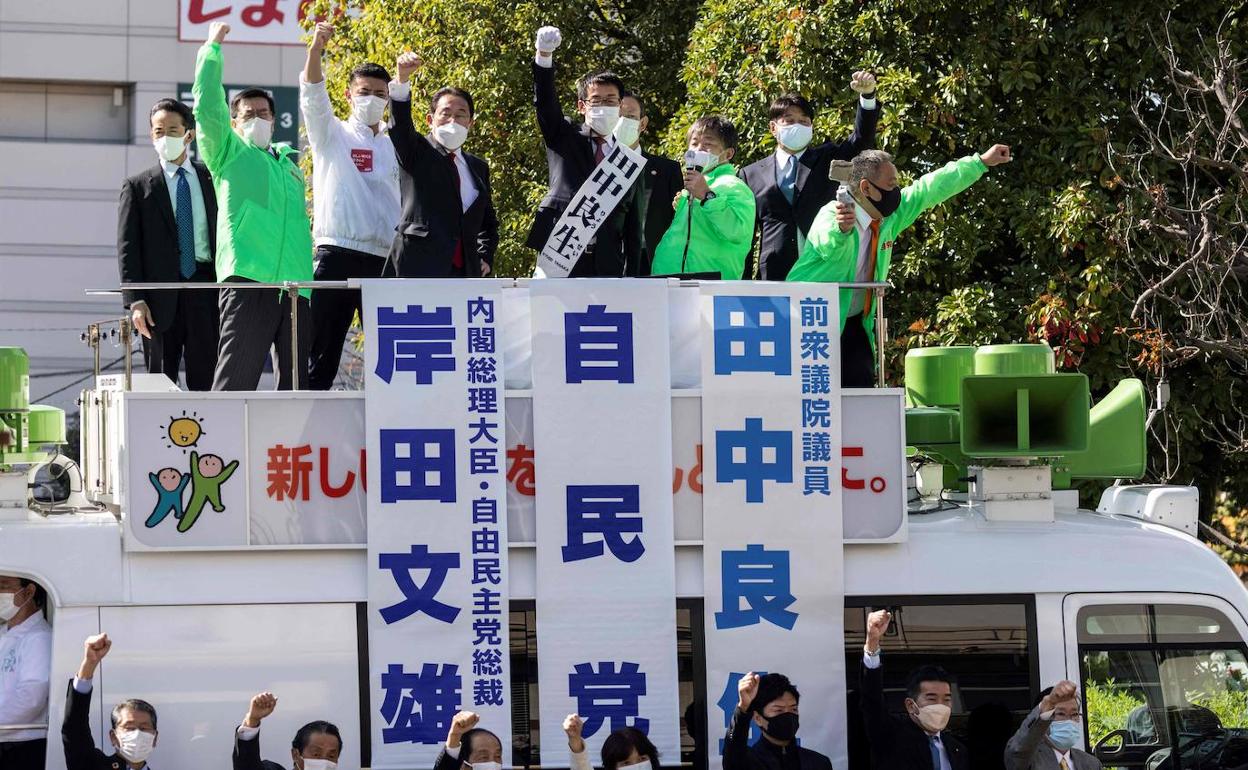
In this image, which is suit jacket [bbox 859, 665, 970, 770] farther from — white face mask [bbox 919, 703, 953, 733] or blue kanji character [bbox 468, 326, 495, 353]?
blue kanji character [bbox 468, 326, 495, 353]

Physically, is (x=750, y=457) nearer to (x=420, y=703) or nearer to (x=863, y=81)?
(x=420, y=703)

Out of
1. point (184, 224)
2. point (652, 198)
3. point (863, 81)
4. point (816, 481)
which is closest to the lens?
point (816, 481)

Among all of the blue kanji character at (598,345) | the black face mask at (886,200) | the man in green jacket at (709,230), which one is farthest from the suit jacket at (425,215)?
the black face mask at (886,200)

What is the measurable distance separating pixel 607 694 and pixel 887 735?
1.02 m

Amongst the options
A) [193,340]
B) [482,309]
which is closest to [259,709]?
[482,309]

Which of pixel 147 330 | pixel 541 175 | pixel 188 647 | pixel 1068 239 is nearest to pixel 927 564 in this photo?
pixel 188 647

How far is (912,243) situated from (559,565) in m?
6.70

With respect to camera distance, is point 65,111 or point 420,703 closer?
point 420,703

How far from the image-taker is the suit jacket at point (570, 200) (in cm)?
785

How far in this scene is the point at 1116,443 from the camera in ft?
23.8

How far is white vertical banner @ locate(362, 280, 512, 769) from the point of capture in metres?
6.44

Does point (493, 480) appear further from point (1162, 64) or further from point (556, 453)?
point (1162, 64)

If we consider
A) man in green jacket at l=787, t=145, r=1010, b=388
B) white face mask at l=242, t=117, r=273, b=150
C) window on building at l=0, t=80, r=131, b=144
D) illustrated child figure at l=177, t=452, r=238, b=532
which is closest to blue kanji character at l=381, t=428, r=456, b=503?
illustrated child figure at l=177, t=452, r=238, b=532

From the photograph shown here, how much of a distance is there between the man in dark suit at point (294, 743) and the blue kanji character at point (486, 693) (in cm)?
50
